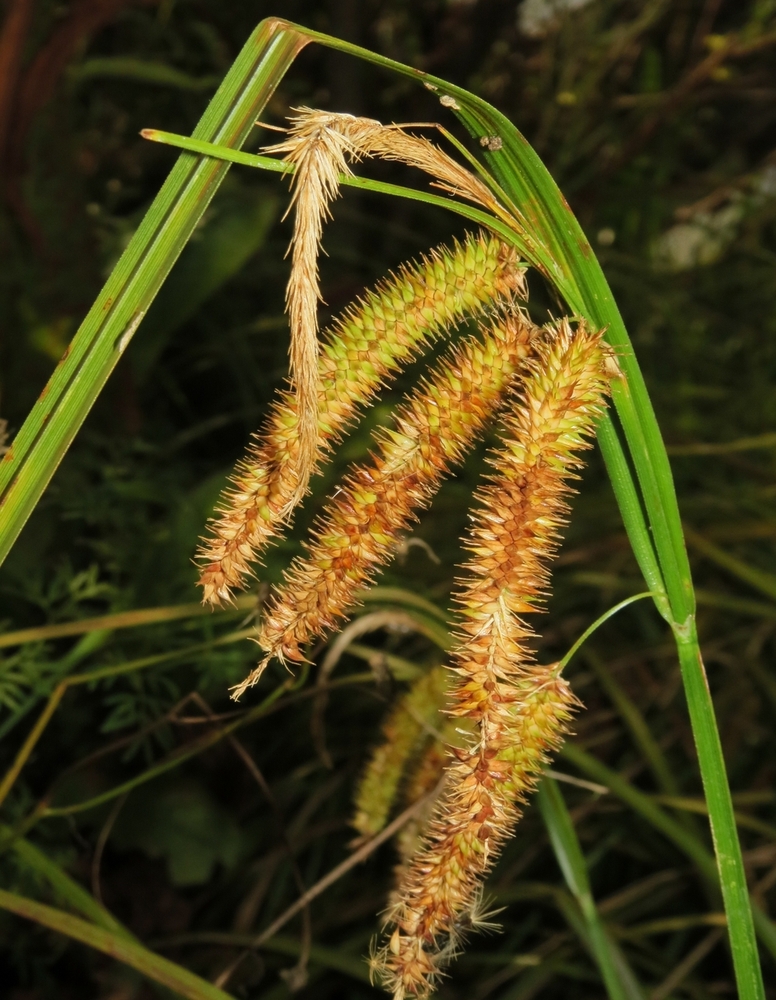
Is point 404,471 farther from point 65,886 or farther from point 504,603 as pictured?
point 65,886

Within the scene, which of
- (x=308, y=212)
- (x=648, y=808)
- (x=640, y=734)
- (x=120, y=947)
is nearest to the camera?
(x=308, y=212)

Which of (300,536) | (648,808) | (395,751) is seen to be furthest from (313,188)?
(300,536)

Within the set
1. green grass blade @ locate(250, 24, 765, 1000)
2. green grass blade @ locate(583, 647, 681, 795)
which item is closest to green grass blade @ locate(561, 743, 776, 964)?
green grass blade @ locate(583, 647, 681, 795)

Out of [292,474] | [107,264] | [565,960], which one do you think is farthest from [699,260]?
[292,474]

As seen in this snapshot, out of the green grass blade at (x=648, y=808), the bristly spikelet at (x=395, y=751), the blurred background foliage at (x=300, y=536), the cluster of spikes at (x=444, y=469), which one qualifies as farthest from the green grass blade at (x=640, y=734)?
the cluster of spikes at (x=444, y=469)

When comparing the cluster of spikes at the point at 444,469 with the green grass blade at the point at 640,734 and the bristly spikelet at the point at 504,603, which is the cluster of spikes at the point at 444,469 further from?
the green grass blade at the point at 640,734

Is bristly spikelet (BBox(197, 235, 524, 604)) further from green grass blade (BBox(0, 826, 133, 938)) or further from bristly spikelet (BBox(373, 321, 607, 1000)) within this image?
green grass blade (BBox(0, 826, 133, 938))
